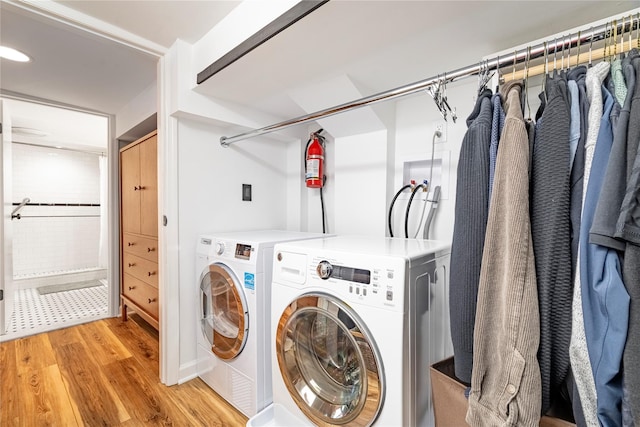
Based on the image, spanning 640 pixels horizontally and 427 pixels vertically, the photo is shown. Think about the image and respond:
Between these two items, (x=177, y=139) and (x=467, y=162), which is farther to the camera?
(x=177, y=139)

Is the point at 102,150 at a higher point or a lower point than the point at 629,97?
higher

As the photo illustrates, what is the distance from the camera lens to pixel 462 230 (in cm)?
82

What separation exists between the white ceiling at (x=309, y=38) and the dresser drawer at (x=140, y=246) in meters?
1.25

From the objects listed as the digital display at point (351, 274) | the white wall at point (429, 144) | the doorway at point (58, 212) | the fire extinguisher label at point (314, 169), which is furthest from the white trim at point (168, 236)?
the doorway at point (58, 212)

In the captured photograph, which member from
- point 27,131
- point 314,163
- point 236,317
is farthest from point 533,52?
point 27,131

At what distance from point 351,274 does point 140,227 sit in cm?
213

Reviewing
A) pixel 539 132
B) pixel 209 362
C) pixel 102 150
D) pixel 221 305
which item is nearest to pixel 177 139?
pixel 221 305

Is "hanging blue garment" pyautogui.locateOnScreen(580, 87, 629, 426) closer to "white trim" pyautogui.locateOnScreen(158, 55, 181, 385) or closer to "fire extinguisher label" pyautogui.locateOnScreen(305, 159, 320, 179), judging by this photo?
"fire extinguisher label" pyautogui.locateOnScreen(305, 159, 320, 179)

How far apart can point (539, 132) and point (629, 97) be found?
16 cm

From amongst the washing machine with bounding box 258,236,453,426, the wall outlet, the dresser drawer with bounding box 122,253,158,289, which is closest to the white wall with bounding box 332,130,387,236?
the wall outlet

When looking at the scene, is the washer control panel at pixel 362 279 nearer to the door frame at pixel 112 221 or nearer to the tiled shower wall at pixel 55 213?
the door frame at pixel 112 221

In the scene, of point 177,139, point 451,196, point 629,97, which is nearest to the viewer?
point 629,97

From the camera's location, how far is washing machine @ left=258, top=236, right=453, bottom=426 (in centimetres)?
101

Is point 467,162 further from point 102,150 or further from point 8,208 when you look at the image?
point 102,150
